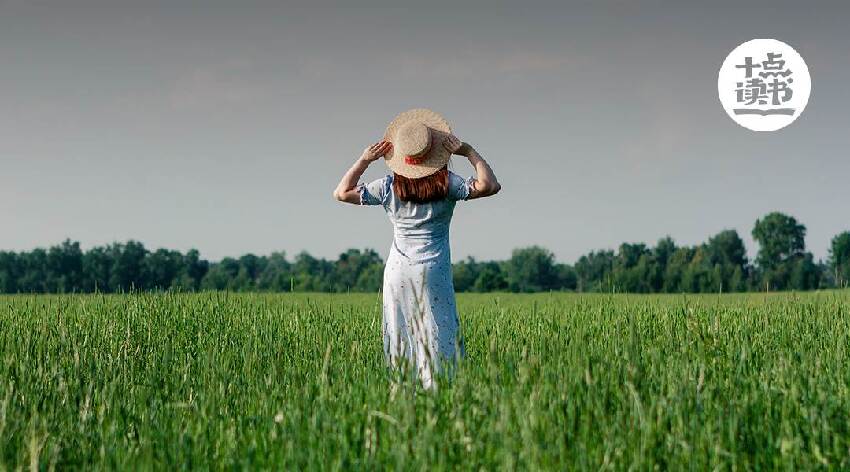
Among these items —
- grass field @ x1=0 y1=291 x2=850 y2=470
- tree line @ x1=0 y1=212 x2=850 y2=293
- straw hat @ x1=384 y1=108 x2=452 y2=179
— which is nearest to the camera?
grass field @ x1=0 y1=291 x2=850 y2=470

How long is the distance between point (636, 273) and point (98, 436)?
299 feet

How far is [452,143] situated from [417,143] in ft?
1.08

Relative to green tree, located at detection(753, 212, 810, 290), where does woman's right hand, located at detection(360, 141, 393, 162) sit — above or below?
→ below

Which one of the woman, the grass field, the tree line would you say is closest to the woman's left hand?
the woman

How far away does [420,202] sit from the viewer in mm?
6227

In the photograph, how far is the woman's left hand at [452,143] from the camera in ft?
20.1

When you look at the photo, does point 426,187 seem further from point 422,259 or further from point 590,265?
point 590,265

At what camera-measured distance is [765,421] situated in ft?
13.7

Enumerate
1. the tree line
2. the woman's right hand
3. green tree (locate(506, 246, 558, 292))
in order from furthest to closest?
green tree (locate(506, 246, 558, 292)) < the tree line < the woman's right hand

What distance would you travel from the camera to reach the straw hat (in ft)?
19.6

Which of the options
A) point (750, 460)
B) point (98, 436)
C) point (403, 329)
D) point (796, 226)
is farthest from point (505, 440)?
point (796, 226)

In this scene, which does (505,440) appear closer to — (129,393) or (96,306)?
(129,393)

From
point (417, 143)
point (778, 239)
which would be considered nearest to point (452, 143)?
point (417, 143)

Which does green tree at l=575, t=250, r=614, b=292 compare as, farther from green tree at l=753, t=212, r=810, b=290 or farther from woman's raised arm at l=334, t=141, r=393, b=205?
woman's raised arm at l=334, t=141, r=393, b=205
